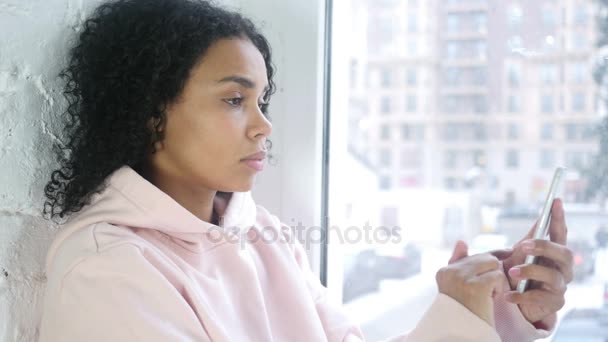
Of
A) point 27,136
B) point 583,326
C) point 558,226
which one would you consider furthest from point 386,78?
point 27,136

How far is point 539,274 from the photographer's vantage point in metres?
0.87

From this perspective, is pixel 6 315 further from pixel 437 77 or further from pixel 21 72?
pixel 437 77

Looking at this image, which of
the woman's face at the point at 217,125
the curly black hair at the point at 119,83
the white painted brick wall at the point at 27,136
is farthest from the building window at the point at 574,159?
the white painted brick wall at the point at 27,136

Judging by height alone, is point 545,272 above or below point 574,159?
below

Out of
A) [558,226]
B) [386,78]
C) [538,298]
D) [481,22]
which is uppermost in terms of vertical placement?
[481,22]

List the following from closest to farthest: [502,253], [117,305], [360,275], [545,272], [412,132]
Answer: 1. [117,305]
2. [545,272]
3. [502,253]
4. [412,132]
5. [360,275]

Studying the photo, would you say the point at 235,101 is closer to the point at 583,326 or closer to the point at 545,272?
the point at 545,272

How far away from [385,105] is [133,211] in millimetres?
576

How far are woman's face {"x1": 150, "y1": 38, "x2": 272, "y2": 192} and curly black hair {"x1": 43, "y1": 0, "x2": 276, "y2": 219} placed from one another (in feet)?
0.06

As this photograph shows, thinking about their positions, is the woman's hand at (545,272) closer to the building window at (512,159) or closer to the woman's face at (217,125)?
the building window at (512,159)

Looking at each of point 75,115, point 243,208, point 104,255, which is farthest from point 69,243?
point 243,208

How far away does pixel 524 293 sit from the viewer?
2.91ft

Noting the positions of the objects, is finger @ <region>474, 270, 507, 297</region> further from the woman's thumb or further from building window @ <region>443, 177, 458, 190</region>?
building window @ <region>443, 177, 458, 190</region>

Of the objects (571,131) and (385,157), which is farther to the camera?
(385,157)
